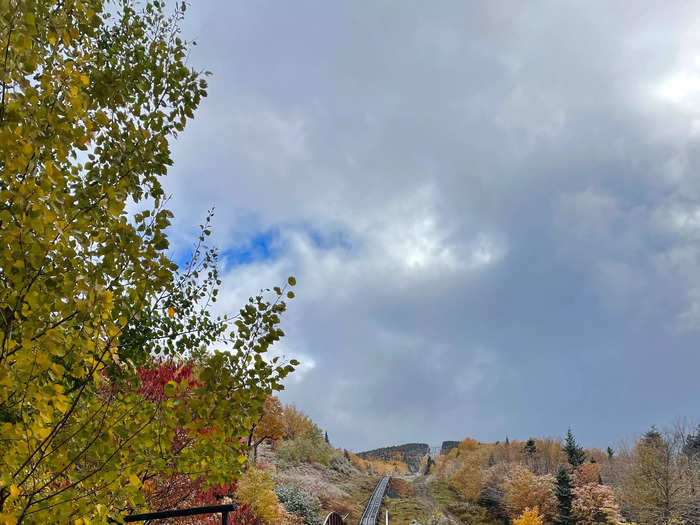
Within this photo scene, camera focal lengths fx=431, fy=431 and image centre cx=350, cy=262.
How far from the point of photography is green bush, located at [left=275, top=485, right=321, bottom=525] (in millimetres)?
25562

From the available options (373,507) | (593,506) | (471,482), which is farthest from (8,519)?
(471,482)

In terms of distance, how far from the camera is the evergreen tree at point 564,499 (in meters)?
34.3

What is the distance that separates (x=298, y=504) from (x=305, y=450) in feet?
80.4

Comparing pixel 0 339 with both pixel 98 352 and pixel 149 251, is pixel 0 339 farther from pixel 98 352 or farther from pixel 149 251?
pixel 149 251

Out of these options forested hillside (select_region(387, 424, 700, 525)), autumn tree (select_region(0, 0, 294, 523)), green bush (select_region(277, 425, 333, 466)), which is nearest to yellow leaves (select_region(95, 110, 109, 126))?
autumn tree (select_region(0, 0, 294, 523))

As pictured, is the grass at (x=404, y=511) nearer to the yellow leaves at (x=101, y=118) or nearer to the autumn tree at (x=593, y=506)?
the autumn tree at (x=593, y=506)

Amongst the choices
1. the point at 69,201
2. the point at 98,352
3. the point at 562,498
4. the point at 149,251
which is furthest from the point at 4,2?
the point at 562,498

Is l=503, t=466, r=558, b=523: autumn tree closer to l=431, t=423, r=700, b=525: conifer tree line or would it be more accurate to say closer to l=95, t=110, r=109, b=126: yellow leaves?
l=431, t=423, r=700, b=525: conifer tree line

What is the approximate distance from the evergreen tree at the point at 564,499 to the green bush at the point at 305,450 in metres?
25.1

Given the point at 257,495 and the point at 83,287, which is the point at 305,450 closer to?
the point at 257,495

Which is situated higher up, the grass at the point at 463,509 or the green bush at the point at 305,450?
the green bush at the point at 305,450

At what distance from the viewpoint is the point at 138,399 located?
381cm

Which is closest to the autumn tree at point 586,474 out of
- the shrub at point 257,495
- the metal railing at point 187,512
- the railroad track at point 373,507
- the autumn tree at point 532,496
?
the autumn tree at point 532,496

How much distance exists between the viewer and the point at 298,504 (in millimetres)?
26234
